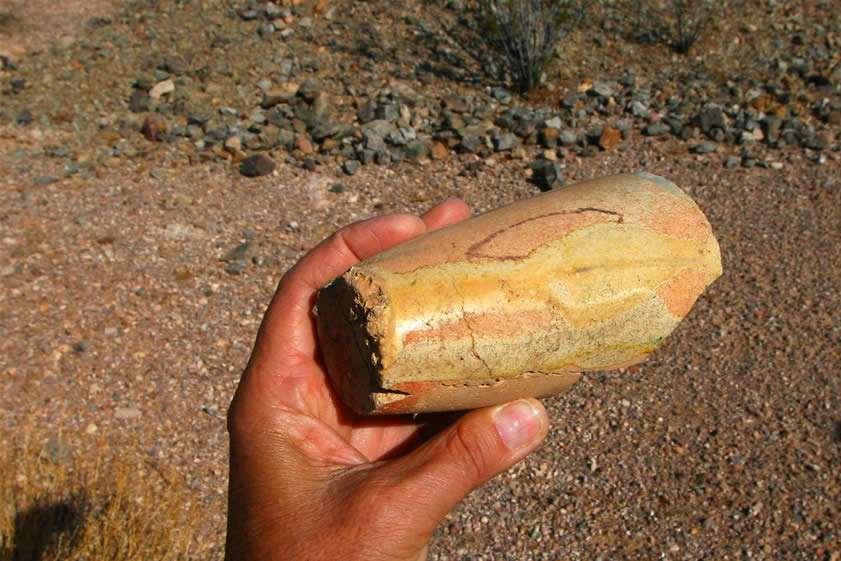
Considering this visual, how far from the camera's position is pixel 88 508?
9.23ft

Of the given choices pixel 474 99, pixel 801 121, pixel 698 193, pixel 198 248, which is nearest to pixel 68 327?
pixel 198 248

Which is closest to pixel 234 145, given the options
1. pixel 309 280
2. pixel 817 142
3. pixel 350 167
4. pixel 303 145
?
pixel 303 145

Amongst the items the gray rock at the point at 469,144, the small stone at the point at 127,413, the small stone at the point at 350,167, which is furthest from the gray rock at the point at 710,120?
the small stone at the point at 127,413

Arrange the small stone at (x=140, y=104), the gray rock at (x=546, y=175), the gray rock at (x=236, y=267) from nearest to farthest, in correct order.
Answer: the gray rock at (x=236, y=267), the gray rock at (x=546, y=175), the small stone at (x=140, y=104)

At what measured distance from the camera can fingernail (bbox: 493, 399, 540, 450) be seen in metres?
1.77

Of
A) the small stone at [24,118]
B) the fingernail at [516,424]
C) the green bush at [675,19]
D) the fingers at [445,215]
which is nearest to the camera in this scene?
the fingernail at [516,424]

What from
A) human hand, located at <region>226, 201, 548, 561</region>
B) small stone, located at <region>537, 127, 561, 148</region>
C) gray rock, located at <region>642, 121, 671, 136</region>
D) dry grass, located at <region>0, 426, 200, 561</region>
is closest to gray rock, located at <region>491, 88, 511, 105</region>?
small stone, located at <region>537, 127, 561, 148</region>

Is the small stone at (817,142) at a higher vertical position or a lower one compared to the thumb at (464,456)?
lower

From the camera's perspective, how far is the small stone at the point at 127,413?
10.7 feet

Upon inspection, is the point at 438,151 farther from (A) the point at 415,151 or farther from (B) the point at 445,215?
(B) the point at 445,215

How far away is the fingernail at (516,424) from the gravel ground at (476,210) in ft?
4.12

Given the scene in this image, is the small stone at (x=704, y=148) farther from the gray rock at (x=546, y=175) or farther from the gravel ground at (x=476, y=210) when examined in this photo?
the gray rock at (x=546, y=175)

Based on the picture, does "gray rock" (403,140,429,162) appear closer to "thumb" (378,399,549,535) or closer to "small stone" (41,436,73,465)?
"small stone" (41,436,73,465)

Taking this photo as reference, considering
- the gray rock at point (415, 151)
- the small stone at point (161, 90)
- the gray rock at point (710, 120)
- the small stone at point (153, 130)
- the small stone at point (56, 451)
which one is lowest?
the small stone at point (56, 451)
